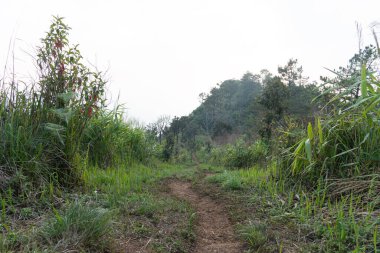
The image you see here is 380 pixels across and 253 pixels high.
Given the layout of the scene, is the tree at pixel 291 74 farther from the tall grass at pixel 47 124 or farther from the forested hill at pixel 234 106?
the tall grass at pixel 47 124

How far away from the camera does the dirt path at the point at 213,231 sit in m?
1.97

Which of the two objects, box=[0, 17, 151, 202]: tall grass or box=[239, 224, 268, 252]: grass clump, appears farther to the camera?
box=[0, 17, 151, 202]: tall grass

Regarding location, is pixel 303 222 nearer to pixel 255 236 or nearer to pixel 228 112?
pixel 255 236

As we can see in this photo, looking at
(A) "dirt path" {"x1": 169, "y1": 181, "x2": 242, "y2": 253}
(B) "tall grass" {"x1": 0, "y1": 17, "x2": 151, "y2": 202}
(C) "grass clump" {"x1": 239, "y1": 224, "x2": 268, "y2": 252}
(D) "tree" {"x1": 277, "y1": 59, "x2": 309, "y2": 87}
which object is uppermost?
(D) "tree" {"x1": 277, "y1": 59, "x2": 309, "y2": 87}

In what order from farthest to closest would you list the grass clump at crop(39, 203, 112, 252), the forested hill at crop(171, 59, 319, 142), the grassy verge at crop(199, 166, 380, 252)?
the forested hill at crop(171, 59, 319, 142), the grassy verge at crop(199, 166, 380, 252), the grass clump at crop(39, 203, 112, 252)

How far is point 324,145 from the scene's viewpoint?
2746 millimetres

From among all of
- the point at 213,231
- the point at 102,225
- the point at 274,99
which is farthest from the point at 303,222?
the point at 274,99

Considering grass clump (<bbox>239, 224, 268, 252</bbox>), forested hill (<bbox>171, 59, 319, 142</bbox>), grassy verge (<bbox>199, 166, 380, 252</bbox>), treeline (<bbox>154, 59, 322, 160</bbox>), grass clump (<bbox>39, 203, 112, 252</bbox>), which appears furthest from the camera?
forested hill (<bbox>171, 59, 319, 142</bbox>)

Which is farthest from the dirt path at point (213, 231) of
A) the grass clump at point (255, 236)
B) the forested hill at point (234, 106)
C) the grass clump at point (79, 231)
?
the forested hill at point (234, 106)

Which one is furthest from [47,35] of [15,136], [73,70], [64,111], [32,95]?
[15,136]

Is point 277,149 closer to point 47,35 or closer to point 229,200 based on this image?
point 229,200

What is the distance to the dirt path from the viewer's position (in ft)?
6.45

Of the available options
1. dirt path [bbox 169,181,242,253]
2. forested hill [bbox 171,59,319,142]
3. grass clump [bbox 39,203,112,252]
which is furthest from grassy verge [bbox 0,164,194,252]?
forested hill [bbox 171,59,319,142]

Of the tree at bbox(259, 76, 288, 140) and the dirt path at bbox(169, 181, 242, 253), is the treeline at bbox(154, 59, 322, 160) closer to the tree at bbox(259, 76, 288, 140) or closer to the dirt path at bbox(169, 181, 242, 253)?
the tree at bbox(259, 76, 288, 140)
